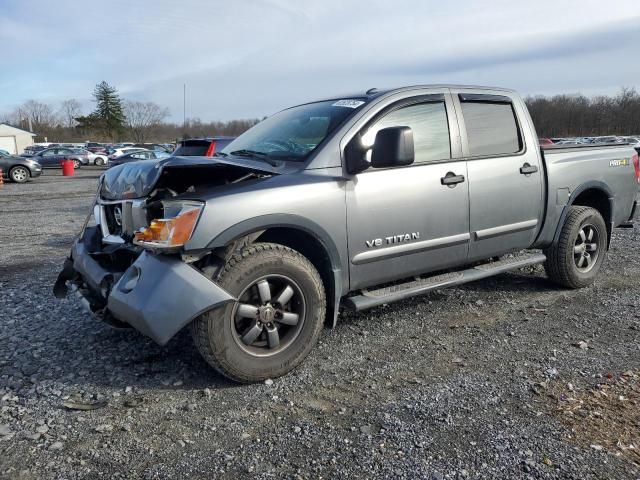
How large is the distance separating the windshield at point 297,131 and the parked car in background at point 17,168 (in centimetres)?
2072

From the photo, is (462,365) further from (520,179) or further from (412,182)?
(520,179)

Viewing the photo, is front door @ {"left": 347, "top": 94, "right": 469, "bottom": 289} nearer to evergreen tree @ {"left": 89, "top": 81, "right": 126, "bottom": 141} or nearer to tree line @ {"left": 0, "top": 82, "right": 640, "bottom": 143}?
tree line @ {"left": 0, "top": 82, "right": 640, "bottom": 143}

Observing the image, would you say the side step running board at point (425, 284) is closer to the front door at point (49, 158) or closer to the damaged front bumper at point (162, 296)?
the damaged front bumper at point (162, 296)

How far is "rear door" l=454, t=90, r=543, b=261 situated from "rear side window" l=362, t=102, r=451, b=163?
0.21 meters

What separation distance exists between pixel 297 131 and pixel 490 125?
170 centimetres

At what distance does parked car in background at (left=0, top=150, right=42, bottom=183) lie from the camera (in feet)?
69.1

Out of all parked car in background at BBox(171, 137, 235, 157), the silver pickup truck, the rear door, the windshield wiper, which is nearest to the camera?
the silver pickup truck

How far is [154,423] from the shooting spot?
269cm

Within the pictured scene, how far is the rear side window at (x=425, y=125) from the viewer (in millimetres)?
3752

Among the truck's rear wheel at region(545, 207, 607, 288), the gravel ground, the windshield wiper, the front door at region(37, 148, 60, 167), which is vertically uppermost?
the front door at region(37, 148, 60, 167)

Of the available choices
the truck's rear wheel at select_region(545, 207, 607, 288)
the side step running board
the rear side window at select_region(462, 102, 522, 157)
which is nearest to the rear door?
the rear side window at select_region(462, 102, 522, 157)

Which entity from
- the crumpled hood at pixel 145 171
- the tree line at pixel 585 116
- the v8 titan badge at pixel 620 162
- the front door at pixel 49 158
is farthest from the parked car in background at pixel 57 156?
the tree line at pixel 585 116

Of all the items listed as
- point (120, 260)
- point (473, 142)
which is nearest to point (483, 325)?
point (473, 142)

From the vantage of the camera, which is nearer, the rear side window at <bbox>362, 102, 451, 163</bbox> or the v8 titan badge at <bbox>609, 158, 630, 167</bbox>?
the rear side window at <bbox>362, 102, 451, 163</bbox>
